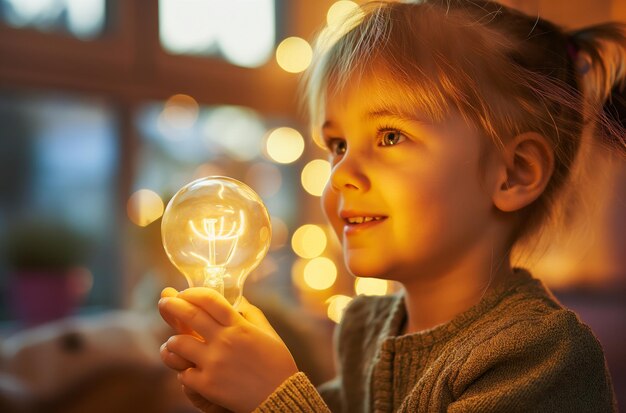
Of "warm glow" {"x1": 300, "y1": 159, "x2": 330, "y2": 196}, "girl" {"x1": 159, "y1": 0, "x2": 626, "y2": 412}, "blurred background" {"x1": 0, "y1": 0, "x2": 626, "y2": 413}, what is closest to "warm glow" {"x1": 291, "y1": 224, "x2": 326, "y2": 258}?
"blurred background" {"x1": 0, "y1": 0, "x2": 626, "y2": 413}

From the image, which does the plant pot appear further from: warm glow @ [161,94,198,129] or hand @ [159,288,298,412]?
hand @ [159,288,298,412]

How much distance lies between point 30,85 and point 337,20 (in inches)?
43.7

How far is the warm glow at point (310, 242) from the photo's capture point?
2299 millimetres

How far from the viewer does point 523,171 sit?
2.66 feet

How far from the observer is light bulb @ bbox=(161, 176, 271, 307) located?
2.27 feet

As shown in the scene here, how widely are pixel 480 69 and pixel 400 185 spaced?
16 cm

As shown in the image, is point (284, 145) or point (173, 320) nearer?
point (173, 320)

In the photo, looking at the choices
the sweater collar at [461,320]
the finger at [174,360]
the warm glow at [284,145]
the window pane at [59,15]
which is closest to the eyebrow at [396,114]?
the sweater collar at [461,320]

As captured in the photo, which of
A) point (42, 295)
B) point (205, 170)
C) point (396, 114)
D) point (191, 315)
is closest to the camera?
point (191, 315)

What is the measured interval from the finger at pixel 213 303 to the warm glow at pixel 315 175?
1.66m

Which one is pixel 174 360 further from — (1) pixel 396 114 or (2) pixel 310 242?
(2) pixel 310 242

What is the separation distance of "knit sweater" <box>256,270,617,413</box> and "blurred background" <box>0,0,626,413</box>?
2.46 ft

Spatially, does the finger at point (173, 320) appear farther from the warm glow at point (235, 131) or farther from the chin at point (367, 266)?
the warm glow at point (235, 131)

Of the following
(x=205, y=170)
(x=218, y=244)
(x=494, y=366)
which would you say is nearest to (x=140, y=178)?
(x=205, y=170)
